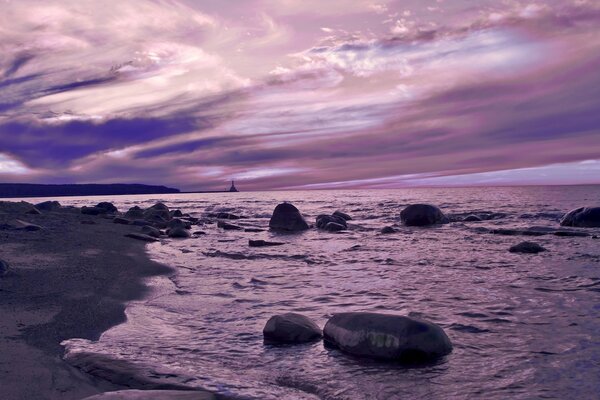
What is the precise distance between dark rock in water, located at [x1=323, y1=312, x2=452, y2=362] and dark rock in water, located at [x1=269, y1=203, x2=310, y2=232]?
19366mm

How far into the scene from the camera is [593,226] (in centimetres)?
2131

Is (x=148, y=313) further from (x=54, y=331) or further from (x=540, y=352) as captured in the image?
(x=540, y=352)

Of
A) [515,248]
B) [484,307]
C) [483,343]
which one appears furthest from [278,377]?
[515,248]

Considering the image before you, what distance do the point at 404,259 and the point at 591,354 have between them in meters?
8.03

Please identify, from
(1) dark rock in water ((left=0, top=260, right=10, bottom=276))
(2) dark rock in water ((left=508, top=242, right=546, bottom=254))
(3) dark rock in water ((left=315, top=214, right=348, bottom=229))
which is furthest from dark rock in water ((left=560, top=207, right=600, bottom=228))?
(1) dark rock in water ((left=0, top=260, right=10, bottom=276))

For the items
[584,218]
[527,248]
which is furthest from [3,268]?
[584,218]

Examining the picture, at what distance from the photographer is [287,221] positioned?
83.9ft

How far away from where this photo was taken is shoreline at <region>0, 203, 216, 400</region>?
434 centimetres

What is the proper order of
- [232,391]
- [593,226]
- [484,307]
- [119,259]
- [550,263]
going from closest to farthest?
[232,391], [484,307], [550,263], [119,259], [593,226]

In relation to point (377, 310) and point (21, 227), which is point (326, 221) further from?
point (377, 310)

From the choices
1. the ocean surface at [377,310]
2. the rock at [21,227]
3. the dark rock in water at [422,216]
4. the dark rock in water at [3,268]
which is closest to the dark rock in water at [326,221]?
the dark rock in water at [422,216]

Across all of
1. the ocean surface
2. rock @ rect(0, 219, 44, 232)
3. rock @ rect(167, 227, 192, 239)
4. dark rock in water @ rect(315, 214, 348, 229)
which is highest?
rock @ rect(0, 219, 44, 232)

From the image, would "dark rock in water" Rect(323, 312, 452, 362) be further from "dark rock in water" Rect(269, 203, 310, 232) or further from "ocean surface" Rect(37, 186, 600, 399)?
"dark rock in water" Rect(269, 203, 310, 232)

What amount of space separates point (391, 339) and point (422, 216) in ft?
68.2
